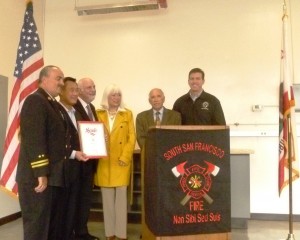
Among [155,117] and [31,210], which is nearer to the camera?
[31,210]

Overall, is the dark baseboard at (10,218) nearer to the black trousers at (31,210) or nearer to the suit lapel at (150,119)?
the black trousers at (31,210)

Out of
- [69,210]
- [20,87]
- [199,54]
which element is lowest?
[69,210]

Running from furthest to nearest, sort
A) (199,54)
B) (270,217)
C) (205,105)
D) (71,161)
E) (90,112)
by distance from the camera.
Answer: (199,54)
(270,217)
(205,105)
(90,112)
(71,161)

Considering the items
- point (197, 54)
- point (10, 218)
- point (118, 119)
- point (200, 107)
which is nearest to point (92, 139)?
point (118, 119)

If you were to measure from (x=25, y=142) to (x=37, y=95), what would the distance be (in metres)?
0.37

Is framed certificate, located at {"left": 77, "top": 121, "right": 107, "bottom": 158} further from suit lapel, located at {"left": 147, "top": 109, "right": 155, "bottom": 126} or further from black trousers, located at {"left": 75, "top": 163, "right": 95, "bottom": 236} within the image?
suit lapel, located at {"left": 147, "top": 109, "right": 155, "bottom": 126}

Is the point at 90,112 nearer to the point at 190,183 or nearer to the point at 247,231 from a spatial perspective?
the point at 190,183

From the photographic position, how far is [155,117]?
3.34 m

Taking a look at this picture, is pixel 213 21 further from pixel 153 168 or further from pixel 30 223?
pixel 30 223

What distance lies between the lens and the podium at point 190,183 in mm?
2109

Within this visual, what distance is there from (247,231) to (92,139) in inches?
87.9

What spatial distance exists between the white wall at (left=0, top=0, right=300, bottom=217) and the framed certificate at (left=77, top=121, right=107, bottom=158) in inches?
78.9

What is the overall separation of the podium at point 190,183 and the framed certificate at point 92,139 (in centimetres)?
78

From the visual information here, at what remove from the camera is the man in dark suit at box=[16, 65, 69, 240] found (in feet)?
7.70
